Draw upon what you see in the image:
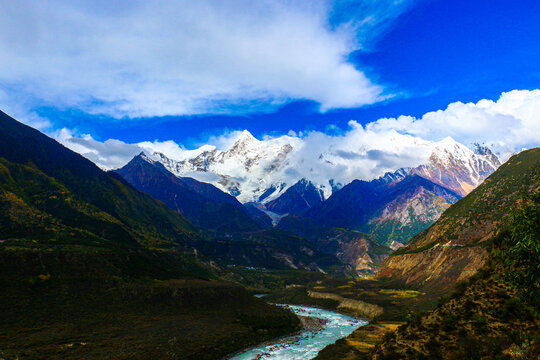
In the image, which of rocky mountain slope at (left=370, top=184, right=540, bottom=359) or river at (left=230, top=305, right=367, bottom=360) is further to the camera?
river at (left=230, top=305, right=367, bottom=360)

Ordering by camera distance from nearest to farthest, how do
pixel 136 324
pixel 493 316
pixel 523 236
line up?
pixel 523 236 < pixel 493 316 < pixel 136 324

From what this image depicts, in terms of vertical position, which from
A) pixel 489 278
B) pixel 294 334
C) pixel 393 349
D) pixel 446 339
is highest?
pixel 489 278

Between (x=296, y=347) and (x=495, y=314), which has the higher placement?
(x=495, y=314)

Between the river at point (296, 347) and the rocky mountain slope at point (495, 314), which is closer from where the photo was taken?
the rocky mountain slope at point (495, 314)

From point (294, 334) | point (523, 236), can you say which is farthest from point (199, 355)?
point (523, 236)

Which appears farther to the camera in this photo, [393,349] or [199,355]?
[199,355]

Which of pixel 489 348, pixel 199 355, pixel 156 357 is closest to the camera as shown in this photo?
pixel 489 348

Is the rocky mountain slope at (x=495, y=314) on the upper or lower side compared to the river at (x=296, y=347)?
upper

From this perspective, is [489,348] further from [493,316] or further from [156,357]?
[156,357]

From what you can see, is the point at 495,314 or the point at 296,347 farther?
the point at 296,347

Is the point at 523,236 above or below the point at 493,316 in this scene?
above

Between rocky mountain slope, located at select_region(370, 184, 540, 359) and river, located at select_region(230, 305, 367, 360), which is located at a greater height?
rocky mountain slope, located at select_region(370, 184, 540, 359)
